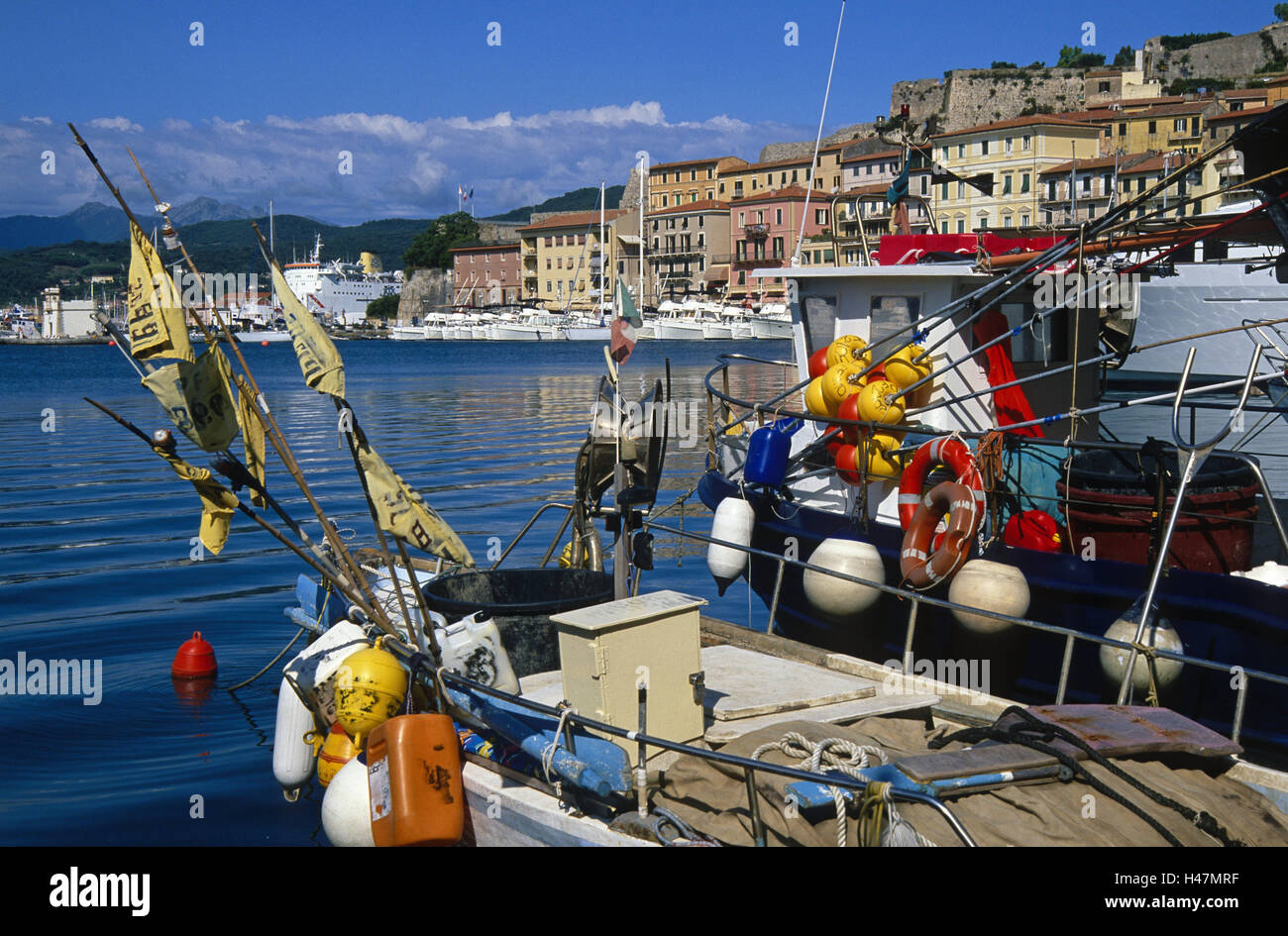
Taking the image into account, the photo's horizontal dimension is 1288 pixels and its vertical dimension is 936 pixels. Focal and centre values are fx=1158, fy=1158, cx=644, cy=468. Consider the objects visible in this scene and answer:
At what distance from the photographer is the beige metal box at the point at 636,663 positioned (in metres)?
5.48

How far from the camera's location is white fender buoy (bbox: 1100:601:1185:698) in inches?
280

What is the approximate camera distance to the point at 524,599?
8.16m

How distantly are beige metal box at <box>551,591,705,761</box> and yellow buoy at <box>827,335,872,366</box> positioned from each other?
4.43 m

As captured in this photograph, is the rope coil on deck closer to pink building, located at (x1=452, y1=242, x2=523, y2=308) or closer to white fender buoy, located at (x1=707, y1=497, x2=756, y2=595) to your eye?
white fender buoy, located at (x1=707, y1=497, x2=756, y2=595)

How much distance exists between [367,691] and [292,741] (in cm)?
129

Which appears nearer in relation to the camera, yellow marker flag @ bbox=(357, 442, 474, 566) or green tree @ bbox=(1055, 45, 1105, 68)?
yellow marker flag @ bbox=(357, 442, 474, 566)

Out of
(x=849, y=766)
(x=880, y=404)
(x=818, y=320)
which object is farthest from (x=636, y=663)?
(x=818, y=320)

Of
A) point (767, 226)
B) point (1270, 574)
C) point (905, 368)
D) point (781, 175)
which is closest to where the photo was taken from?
point (1270, 574)

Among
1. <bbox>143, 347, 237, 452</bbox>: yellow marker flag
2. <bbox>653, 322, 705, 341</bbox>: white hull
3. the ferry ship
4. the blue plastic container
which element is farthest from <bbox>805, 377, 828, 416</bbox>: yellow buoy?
the ferry ship

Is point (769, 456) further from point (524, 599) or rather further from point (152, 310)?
point (152, 310)
